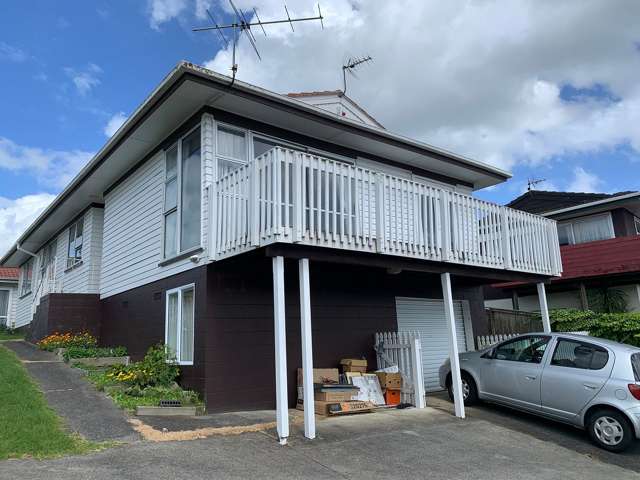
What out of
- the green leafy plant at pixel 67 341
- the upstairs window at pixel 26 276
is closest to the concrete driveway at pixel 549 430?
the green leafy plant at pixel 67 341

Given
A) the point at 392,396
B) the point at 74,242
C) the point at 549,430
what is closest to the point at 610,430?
the point at 549,430

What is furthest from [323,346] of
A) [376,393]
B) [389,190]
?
[389,190]

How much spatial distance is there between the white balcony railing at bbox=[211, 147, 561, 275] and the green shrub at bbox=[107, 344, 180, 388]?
93.7 inches

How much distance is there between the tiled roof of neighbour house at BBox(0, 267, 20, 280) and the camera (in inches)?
1069

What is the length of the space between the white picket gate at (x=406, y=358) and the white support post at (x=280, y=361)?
11.1 feet

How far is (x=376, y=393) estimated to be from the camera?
9.63 meters

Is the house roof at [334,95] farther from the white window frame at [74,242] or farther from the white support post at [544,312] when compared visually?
the white window frame at [74,242]

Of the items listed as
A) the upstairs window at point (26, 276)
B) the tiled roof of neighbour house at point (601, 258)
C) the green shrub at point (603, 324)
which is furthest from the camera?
the upstairs window at point (26, 276)

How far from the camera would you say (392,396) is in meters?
9.67

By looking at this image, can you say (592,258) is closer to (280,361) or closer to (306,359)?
(306,359)

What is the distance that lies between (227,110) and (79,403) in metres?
5.52

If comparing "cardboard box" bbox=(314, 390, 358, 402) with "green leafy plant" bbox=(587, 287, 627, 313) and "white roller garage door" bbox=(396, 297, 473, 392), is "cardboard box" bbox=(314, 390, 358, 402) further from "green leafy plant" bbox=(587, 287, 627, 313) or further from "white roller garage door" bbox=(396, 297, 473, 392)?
"green leafy plant" bbox=(587, 287, 627, 313)

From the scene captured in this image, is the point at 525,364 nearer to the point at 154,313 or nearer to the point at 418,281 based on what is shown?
the point at 418,281

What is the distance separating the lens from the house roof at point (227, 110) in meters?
8.81
